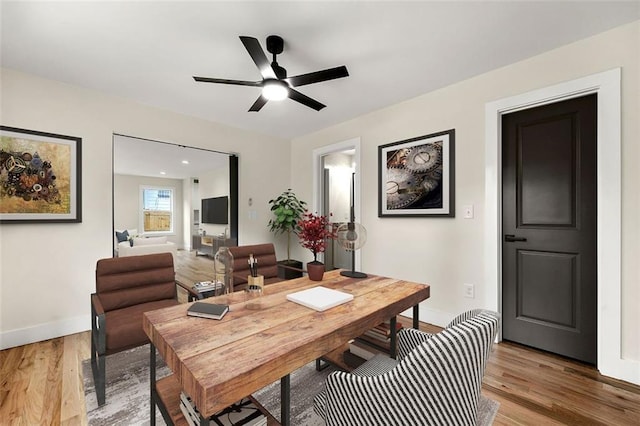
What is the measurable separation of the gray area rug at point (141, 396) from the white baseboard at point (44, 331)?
Result: 80 centimetres

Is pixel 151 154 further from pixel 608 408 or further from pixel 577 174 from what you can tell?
pixel 608 408

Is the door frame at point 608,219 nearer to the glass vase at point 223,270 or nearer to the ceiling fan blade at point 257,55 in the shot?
the ceiling fan blade at point 257,55

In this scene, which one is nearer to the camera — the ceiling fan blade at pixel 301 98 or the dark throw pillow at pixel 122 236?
the ceiling fan blade at pixel 301 98

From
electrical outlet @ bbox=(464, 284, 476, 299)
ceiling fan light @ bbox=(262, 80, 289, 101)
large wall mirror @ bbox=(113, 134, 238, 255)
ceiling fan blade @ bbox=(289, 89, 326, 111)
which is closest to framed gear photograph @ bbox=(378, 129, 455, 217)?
electrical outlet @ bbox=(464, 284, 476, 299)

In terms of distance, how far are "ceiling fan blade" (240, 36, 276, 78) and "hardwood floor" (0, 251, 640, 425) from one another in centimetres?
241

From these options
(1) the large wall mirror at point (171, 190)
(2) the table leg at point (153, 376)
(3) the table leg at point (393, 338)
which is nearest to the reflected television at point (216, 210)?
(1) the large wall mirror at point (171, 190)

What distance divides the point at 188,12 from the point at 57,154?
81.3 inches

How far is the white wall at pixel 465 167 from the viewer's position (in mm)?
1896

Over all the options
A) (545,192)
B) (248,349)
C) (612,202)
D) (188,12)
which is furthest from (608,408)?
(188,12)

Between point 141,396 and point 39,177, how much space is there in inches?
90.1

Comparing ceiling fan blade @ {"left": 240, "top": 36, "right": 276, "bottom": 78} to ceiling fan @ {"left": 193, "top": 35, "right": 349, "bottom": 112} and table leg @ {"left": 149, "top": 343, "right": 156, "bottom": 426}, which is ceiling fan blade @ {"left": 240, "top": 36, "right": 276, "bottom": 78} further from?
table leg @ {"left": 149, "top": 343, "right": 156, "bottom": 426}

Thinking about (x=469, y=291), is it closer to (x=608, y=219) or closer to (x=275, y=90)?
(x=608, y=219)

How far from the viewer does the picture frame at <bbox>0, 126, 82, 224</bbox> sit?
2.45 m

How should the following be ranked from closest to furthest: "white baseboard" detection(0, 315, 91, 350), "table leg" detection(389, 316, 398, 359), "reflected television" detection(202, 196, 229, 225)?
"table leg" detection(389, 316, 398, 359)
"white baseboard" detection(0, 315, 91, 350)
"reflected television" detection(202, 196, 229, 225)
